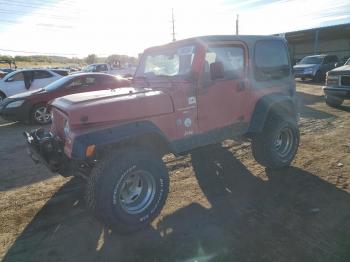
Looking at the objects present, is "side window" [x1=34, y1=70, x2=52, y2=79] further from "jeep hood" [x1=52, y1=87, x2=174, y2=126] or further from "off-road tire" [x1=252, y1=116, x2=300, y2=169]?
"off-road tire" [x1=252, y1=116, x2=300, y2=169]

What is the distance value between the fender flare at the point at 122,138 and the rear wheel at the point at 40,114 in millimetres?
6908

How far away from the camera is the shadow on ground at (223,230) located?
10.5ft

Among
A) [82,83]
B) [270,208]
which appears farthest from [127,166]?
[82,83]

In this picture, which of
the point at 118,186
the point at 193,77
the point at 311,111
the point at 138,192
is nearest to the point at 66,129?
the point at 118,186

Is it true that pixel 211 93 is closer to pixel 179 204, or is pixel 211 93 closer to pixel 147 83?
pixel 147 83

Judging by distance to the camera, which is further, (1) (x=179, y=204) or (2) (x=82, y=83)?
(2) (x=82, y=83)

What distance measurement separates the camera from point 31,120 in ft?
31.6

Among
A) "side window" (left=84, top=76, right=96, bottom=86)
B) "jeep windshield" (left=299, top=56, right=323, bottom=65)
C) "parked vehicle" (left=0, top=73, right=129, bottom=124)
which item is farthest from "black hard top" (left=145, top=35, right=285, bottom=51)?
"jeep windshield" (left=299, top=56, right=323, bottom=65)

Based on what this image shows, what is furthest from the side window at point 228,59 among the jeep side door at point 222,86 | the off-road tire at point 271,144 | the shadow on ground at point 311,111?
the shadow on ground at point 311,111

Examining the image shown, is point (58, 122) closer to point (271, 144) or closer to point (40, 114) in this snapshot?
point (271, 144)

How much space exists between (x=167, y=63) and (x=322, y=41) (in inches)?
1435

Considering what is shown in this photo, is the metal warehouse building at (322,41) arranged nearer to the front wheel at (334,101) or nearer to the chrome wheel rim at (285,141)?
the front wheel at (334,101)

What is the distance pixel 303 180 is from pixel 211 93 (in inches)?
79.6

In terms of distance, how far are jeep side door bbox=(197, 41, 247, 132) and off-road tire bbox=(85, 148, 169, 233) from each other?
1016mm
